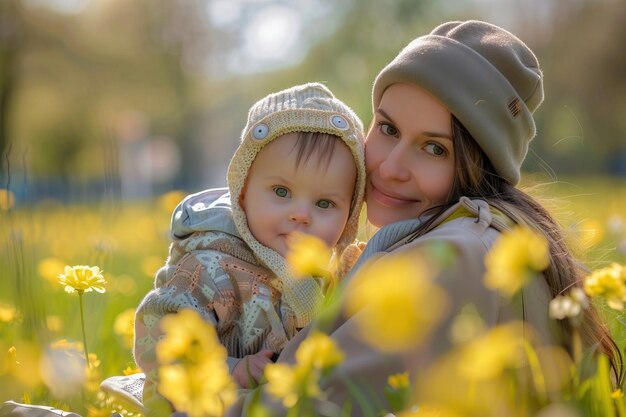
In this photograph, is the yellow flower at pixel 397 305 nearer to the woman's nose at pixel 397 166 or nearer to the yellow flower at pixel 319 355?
the yellow flower at pixel 319 355

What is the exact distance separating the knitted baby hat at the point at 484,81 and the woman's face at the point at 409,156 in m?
0.06

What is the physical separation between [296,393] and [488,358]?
1.20 ft

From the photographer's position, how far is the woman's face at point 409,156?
2.78m

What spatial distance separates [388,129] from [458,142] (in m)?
0.28

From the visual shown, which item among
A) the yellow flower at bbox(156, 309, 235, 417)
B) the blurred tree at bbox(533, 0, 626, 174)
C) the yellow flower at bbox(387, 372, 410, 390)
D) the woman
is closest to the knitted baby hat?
the woman

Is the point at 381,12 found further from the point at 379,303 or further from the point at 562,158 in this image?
the point at 379,303

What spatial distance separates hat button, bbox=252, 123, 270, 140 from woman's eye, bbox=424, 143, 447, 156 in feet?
1.74

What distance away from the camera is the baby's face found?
8.80 feet

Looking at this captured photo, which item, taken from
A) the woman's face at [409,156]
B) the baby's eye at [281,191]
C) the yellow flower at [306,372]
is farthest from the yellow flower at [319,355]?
the woman's face at [409,156]

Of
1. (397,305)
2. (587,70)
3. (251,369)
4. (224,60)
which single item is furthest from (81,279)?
(224,60)

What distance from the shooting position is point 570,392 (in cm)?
197

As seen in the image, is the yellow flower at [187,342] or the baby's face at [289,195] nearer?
the yellow flower at [187,342]

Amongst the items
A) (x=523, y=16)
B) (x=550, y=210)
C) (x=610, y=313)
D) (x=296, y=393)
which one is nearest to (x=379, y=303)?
(x=296, y=393)

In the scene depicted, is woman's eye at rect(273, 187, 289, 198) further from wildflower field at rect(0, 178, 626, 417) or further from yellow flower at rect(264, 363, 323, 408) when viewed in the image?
yellow flower at rect(264, 363, 323, 408)
